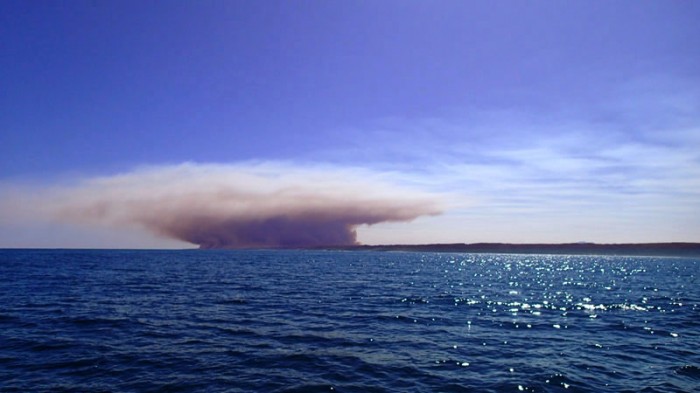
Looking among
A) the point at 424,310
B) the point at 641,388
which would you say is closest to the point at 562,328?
the point at 424,310

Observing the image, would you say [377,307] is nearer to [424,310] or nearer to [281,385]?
[424,310]

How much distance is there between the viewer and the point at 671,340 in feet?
106

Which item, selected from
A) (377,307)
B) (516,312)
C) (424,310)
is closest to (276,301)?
(377,307)

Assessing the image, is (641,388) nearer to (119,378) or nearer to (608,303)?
(119,378)

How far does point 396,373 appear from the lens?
2284 cm

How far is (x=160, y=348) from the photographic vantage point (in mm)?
26891

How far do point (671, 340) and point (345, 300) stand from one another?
3052 centimetres

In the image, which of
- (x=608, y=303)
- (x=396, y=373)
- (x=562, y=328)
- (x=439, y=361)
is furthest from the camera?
(x=608, y=303)

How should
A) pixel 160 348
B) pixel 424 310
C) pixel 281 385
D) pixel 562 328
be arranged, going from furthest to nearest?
pixel 424 310
pixel 562 328
pixel 160 348
pixel 281 385

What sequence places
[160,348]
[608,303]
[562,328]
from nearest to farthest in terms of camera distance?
[160,348]
[562,328]
[608,303]

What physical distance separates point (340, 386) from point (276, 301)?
2871 cm

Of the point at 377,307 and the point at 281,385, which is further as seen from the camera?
the point at 377,307

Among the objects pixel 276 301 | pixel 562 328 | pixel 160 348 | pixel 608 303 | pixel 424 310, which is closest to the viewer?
pixel 160 348

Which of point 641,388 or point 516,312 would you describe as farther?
point 516,312
